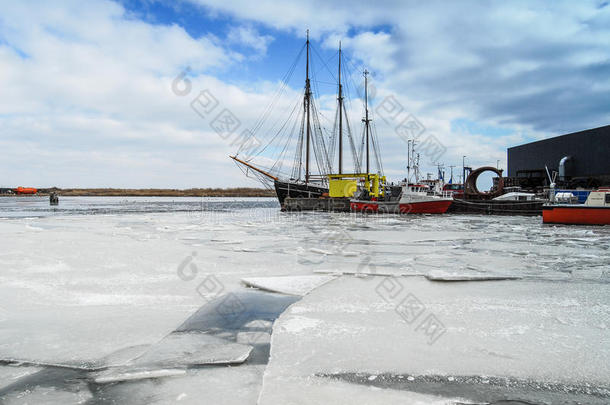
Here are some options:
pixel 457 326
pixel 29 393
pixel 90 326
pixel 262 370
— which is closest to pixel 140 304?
pixel 90 326

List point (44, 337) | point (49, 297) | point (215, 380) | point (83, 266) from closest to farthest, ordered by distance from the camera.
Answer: point (215, 380) → point (44, 337) → point (49, 297) → point (83, 266)

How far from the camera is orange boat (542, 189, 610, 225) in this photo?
59.6ft

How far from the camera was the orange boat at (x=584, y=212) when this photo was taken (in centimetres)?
1817

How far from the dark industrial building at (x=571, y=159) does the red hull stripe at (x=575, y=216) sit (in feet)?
70.4

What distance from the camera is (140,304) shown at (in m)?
4.36

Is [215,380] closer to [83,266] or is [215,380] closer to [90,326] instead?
[90,326]

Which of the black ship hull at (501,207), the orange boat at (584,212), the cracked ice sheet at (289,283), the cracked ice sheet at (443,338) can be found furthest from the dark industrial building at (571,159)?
the cracked ice sheet at (289,283)

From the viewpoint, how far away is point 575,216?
18594 mm

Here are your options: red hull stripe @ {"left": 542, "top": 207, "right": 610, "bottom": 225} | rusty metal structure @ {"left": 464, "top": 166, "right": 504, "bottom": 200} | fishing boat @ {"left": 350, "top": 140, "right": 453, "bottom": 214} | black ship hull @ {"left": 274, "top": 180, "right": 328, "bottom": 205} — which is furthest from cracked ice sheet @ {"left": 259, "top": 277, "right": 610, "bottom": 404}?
rusty metal structure @ {"left": 464, "top": 166, "right": 504, "bottom": 200}

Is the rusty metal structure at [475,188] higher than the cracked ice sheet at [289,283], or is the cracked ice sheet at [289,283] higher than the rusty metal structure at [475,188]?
the rusty metal structure at [475,188]

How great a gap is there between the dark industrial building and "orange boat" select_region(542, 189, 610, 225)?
21142 mm

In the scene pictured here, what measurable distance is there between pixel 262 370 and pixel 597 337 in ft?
9.80

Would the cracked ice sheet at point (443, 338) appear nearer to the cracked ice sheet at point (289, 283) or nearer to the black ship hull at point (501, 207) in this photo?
the cracked ice sheet at point (289, 283)

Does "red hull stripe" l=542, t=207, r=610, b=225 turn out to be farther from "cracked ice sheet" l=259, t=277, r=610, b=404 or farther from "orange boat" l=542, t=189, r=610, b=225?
"cracked ice sheet" l=259, t=277, r=610, b=404
